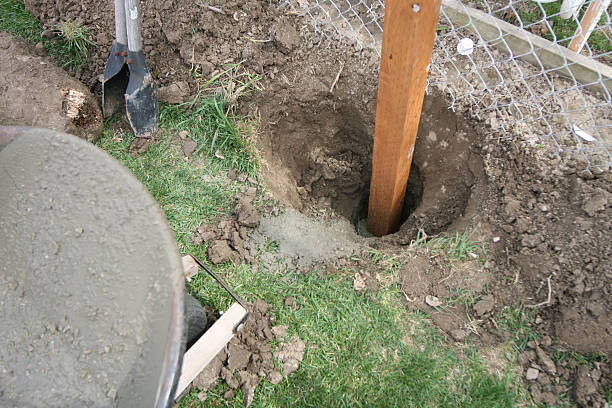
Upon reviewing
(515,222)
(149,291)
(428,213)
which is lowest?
(428,213)

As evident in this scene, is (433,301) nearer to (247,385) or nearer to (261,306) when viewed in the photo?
(261,306)

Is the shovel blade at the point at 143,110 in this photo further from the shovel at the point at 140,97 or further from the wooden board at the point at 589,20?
the wooden board at the point at 589,20

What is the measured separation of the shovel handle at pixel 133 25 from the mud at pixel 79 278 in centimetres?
156

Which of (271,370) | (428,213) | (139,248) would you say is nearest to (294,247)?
(271,370)

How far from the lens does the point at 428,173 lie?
2715 mm

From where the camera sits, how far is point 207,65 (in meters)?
2.79

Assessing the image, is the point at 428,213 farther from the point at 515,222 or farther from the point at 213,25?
the point at 213,25

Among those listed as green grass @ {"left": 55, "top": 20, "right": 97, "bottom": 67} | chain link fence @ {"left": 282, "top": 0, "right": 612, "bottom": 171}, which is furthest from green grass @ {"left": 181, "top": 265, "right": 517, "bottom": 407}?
green grass @ {"left": 55, "top": 20, "right": 97, "bottom": 67}

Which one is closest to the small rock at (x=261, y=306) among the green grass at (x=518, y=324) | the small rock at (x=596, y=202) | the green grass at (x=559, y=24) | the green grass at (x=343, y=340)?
the green grass at (x=343, y=340)

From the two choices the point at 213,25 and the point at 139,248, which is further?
the point at 213,25

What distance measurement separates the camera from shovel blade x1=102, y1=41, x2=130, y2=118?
2.74 m

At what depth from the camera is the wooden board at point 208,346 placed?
1.79 metres

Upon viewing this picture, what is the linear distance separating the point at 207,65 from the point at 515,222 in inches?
79.3

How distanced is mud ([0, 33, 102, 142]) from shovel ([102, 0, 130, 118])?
0.26 feet
